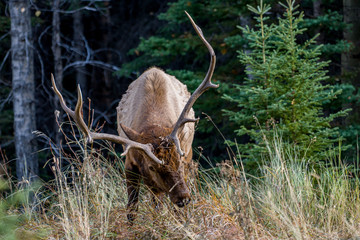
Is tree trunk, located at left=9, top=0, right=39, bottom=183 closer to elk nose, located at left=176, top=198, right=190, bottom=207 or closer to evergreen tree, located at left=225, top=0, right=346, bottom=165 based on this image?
evergreen tree, located at left=225, top=0, right=346, bottom=165

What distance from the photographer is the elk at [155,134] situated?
4.45 meters

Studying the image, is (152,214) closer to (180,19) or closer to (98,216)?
(98,216)

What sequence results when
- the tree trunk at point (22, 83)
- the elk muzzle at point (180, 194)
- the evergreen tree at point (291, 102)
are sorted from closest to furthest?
the elk muzzle at point (180, 194) < the evergreen tree at point (291, 102) < the tree trunk at point (22, 83)

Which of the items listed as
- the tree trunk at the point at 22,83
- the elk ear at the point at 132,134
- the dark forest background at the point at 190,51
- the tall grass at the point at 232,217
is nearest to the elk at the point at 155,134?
the elk ear at the point at 132,134

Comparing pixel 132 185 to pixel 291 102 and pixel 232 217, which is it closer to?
pixel 232 217

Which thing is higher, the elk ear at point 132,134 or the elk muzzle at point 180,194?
the elk ear at point 132,134

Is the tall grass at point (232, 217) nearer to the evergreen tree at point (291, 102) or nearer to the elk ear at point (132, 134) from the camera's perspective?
the elk ear at point (132, 134)

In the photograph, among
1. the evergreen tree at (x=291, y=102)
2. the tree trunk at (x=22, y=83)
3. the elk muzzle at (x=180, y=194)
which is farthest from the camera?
the tree trunk at (x=22, y=83)

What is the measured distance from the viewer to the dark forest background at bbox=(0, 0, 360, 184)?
8328mm

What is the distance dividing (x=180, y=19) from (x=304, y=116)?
496 centimetres

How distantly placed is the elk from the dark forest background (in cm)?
37

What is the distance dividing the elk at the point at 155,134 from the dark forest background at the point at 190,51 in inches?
14.8

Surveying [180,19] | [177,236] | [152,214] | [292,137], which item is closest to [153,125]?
[152,214]

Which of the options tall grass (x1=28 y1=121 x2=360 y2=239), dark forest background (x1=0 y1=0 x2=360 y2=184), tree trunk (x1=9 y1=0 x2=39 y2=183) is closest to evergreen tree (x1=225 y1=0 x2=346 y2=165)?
dark forest background (x1=0 y1=0 x2=360 y2=184)
